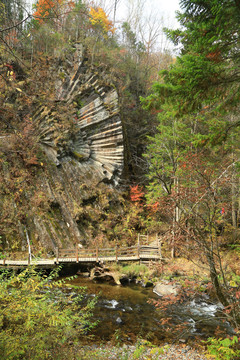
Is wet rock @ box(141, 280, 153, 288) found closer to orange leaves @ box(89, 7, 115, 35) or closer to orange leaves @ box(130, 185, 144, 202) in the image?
orange leaves @ box(130, 185, 144, 202)

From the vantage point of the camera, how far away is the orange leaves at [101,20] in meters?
23.0

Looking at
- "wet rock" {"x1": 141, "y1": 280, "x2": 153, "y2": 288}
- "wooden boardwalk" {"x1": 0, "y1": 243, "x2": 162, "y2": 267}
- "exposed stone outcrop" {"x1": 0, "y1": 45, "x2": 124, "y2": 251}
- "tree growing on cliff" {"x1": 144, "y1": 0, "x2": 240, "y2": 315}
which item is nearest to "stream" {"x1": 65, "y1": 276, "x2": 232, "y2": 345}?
"wet rock" {"x1": 141, "y1": 280, "x2": 153, "y2": 288}

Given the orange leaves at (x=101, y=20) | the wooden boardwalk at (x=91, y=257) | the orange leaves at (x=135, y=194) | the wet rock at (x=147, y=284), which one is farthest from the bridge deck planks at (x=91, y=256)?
the orange leaves at (x=101, y=20)

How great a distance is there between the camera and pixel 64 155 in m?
16.9

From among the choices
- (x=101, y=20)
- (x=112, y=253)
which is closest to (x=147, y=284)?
(x=112, y=253)

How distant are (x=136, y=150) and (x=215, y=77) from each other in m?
17.4

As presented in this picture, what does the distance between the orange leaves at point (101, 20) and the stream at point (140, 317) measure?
25.0 meters

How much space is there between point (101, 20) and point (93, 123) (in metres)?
13.9

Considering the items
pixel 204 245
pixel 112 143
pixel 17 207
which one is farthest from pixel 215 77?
pixel 112 143

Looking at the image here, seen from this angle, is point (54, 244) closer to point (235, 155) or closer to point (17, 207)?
point (17, 207)

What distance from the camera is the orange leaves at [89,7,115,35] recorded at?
23.0 meters

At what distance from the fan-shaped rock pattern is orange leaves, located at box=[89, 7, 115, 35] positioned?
775 cm

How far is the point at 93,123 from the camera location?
1819cm

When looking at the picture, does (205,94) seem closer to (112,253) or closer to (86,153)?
(112,253)
